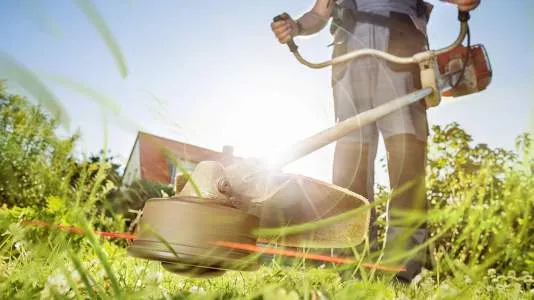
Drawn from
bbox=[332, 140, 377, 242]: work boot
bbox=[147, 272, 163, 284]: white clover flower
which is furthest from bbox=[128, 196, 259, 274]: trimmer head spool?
bbox=[332, 140, 377, 242]: work boot

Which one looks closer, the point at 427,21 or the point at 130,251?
the point at 130,251

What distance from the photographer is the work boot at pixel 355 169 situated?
104 inches

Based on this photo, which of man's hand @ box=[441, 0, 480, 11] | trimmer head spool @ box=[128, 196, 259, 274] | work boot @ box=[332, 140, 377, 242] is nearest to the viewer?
trimmer head spool @ box=[128, 196, 259, 274]

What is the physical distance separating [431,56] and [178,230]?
1605 millimetres

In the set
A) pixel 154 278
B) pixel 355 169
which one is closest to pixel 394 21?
pixel 355 169

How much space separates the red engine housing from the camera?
2.81 m

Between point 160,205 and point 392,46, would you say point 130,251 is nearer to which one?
point 160,205

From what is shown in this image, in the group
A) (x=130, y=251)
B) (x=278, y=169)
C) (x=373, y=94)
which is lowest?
(x=130, y=251)

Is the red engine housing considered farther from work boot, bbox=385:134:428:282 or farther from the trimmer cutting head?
the trimmer cutting head

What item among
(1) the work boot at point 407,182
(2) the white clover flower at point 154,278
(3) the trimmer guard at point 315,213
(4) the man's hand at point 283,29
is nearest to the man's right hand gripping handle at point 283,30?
(4) the man's hand at point 283,29

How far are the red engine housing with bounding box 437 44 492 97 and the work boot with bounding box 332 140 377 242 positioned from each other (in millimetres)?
707

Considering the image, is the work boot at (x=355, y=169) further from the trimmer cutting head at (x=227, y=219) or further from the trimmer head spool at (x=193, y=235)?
the trimmer head spool at (x=193, y=235)

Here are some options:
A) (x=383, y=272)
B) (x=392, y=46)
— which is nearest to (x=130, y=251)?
(x=383, y=272)

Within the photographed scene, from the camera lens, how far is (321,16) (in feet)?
9.55
